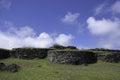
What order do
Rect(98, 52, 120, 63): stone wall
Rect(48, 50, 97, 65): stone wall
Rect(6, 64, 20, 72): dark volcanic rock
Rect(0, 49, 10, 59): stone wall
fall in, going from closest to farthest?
Rect(6, 64, 20, 72): dark volcanic rock < Rect(48, 50, 97, 65): stone wall < Rect(98, 52, 120, 63): stone wall < Rect(0, 49, 10, 59): stone wall

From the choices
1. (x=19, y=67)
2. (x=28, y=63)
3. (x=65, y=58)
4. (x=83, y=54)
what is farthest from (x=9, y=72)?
(x=83, y=54)

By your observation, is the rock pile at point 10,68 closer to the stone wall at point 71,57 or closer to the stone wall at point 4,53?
the stone wall at point 71,57

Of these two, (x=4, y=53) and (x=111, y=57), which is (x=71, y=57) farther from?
(x=4, y=53)

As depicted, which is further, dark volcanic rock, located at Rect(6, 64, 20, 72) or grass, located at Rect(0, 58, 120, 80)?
dark volcanic rock, located at Rect(6, 64, 20, 72)

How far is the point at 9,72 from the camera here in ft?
90.2

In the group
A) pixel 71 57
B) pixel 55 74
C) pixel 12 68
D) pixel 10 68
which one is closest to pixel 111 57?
pixel 71 57

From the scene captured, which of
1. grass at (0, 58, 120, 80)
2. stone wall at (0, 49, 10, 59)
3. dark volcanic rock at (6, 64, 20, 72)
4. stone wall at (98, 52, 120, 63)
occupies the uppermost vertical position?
stone wall at (0, 49, 10, 59)

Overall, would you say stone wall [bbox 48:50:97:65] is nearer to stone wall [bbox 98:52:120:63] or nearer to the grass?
stone wall [bbox 98:52:120:63]

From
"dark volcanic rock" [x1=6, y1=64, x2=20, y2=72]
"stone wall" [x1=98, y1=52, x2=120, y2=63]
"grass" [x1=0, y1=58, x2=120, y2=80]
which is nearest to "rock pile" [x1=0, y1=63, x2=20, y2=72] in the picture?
"dark volcanic rock" [x1=6, y1=64, x2=20, y2=72]

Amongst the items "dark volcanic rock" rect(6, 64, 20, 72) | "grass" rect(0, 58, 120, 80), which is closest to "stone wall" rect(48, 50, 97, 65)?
"grass" rect(0, 58, 120, 80)

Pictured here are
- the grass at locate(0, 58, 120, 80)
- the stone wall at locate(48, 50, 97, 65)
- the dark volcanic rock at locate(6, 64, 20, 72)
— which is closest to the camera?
the grass at locate(0, 58, 120, 80)

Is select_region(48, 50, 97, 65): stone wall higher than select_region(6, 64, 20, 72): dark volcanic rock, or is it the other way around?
select_region(48, 50, 97, 65): stone wall

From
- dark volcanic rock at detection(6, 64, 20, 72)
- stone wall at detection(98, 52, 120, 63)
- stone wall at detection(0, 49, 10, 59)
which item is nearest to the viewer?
dark volcanic rock at detection(6, 64, 20, 72)

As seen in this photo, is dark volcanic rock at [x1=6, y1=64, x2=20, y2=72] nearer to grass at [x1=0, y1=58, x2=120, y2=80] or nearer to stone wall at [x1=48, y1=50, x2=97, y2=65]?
grass at [x1=0, y1=58, x2=120, y2=80]
